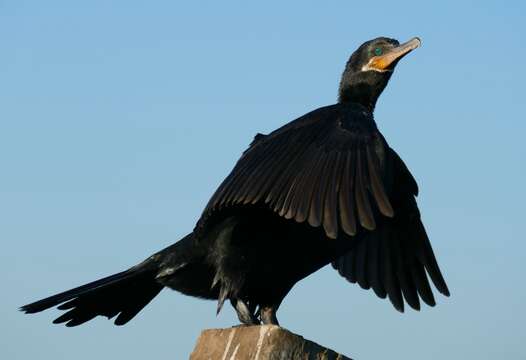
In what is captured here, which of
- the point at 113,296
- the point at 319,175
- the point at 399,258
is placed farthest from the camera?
the point at 399,258

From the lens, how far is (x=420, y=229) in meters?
7.23

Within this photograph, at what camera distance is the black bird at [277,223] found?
18.4 feet

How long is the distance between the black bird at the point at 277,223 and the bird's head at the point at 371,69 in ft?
2.26

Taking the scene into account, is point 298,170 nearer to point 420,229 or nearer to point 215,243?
point 215,243

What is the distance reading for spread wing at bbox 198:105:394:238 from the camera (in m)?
5.45

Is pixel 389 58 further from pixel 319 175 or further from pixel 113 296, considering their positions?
pixel 113 296

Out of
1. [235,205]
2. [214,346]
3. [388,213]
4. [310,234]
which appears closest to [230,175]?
[235,205]

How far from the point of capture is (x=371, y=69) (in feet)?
24.6

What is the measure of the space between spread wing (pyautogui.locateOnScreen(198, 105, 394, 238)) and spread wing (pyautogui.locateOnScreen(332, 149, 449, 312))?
87 cm

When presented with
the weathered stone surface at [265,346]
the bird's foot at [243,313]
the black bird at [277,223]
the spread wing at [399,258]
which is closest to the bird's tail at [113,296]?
the black bird at [277,223]

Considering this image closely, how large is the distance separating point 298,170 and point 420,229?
1.71 m

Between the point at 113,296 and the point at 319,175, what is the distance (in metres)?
1.76

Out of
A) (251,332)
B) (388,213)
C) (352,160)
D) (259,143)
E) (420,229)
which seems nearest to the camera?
(251,332)

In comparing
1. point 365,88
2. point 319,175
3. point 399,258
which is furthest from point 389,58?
point 319,175
